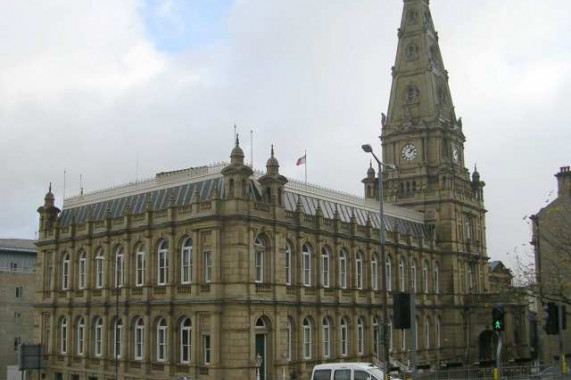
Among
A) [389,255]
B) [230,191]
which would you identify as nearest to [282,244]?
[230,191]

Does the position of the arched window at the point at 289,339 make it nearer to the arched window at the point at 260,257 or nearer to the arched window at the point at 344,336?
the arched window at the point at 260,257

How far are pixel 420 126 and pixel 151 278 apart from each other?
129 feet

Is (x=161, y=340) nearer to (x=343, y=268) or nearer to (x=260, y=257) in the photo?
(x=260, y=257)

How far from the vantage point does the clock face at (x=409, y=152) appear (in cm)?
8325

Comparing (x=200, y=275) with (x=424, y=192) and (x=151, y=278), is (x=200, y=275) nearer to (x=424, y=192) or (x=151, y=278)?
(x=151, y=278)

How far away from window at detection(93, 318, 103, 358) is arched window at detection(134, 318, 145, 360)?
4.39 meters

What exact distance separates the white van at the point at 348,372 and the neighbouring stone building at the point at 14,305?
4516 centimetres

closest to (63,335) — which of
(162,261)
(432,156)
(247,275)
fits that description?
(162,261)

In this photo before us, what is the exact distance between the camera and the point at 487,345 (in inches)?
3231

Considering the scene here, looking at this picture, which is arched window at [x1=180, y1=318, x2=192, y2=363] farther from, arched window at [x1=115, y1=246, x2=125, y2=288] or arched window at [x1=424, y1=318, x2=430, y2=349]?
arched window at [x1=424, y1=318, x2=430, y2=349]

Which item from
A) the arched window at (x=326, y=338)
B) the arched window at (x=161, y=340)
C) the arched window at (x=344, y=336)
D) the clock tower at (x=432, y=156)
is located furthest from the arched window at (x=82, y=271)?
the clock tower at (x=432, y=156)

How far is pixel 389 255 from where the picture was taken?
69.1m

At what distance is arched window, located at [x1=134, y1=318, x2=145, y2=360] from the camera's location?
55.6m

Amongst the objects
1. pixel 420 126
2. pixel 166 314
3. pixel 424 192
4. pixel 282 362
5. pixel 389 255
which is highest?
pixel 420 126
